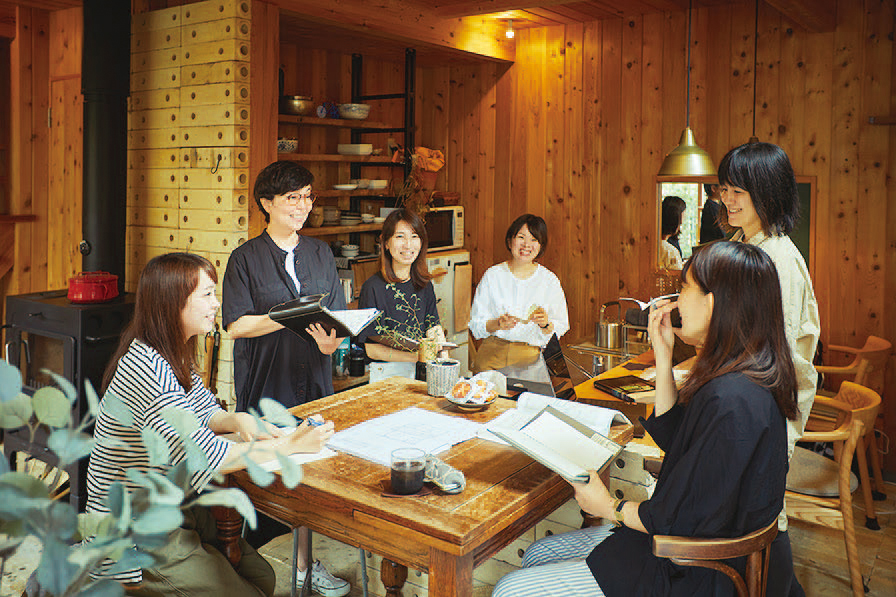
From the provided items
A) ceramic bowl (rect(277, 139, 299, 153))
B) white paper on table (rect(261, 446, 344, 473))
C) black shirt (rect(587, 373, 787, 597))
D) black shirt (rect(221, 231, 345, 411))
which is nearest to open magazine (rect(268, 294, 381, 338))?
black shirt (rect(221, 231, 345, 411))

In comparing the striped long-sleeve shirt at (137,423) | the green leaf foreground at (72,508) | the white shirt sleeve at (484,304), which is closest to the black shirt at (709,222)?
the white shirt sleeve at (484,304)

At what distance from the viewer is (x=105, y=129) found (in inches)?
162

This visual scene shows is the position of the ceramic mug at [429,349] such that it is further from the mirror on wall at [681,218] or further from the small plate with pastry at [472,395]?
the mirror on wall at [681,218]

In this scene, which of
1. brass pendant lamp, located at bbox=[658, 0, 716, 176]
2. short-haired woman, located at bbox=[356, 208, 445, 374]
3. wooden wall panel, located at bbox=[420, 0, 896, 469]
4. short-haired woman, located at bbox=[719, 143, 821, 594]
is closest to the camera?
short-haired woman, located at bbox=[719, 143, 821, 594]

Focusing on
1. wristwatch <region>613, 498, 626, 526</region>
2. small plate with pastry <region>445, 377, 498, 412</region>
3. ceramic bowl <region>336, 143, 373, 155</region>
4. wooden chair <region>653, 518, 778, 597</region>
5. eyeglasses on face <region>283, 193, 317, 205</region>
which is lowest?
wooden chair <region>653, 518, 778, 597</region>

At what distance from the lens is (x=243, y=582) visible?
2129 mm

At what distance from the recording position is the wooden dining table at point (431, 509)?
1758mm

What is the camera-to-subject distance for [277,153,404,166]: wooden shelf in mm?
4752

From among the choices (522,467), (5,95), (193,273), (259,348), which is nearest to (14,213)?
(5,95)

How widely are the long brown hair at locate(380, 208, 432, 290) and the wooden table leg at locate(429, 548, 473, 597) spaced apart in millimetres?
1890

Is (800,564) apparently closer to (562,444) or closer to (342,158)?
(562,444)

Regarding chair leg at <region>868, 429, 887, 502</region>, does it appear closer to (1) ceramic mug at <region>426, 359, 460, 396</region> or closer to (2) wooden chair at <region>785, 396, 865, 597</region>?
(2) wooden chair at <region>785, 396, 865, 597</region>

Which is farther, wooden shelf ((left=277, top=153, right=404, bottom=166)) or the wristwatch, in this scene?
wooden shelf ((left=277, top=153, right=404, bottom=166))

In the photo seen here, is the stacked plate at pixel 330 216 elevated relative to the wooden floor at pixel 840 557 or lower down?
elevated
